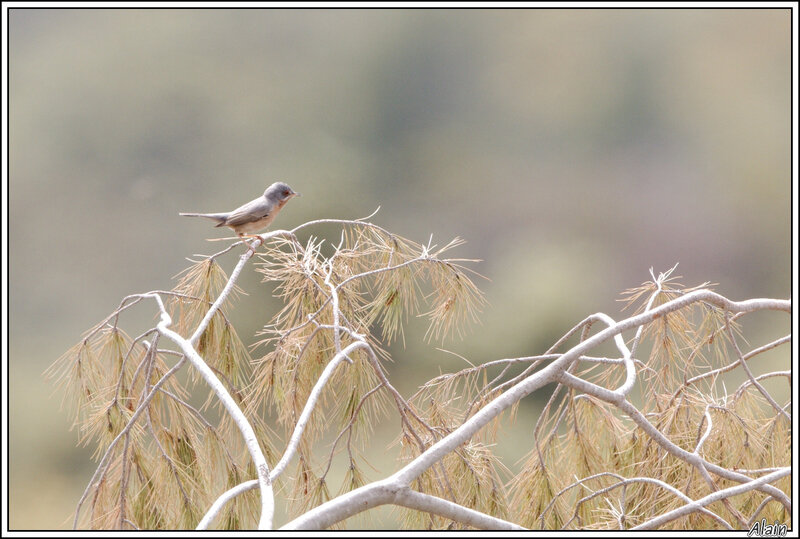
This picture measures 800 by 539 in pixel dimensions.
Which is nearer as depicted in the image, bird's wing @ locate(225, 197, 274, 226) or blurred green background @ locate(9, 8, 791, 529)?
bird's wing @ locate(225, 197, 274, 226)

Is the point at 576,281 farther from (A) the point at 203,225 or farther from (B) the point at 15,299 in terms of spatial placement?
(B) the point at 15,299

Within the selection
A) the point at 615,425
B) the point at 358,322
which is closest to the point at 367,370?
the point at 358,322

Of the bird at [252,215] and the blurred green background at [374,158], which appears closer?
the bird at [252,215]

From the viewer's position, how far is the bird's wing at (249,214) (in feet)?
4.02

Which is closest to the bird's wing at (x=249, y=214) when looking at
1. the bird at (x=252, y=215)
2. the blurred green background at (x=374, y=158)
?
the bird at (x=252, y=215)

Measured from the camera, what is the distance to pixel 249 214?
123 cm

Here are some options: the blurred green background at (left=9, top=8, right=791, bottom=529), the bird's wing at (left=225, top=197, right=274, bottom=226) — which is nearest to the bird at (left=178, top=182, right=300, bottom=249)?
the bird's wing at (left=225, top=197, right=274, bottom=226)

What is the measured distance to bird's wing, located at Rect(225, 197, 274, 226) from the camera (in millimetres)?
1226

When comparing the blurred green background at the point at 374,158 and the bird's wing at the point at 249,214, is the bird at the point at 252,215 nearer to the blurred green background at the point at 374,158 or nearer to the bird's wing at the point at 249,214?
the bird's wing at the point at 249,214

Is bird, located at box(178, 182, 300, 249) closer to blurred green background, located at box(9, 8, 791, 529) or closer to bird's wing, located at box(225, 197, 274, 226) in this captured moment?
bird's wing, located at box(225, 197, 274, 226)

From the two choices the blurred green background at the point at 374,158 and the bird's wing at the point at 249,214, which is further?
the blurred green background at the point at 374,158

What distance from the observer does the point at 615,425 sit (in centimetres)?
111

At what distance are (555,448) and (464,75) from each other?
3823 mm

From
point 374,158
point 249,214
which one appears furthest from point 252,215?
point 374,158
